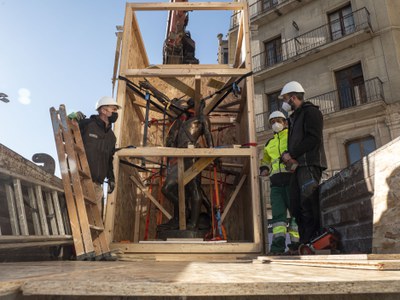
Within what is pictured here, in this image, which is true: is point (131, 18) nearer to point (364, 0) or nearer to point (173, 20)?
point (173, 20)

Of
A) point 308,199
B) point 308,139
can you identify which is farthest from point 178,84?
point 308,199

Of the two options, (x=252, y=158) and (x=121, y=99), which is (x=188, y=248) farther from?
(x=121, y=99)

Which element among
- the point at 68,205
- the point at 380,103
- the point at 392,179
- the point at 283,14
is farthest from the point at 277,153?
the point at 283,14

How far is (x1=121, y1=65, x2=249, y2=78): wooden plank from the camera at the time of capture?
5.86 metres

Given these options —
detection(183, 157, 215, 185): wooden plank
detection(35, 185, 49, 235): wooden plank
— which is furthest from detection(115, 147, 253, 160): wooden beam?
detection(35, 185, 49, 235): wooden plank

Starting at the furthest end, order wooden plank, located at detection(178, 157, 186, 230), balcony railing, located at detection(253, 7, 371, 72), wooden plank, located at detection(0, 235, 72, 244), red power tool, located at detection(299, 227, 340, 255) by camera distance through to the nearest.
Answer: balcony railing, located at detection(253, 7, 371, 72)
wooden plank, located at detection(178, 157, 186, 230)
red power tool, located at detection(299, 227, 340, 255)
wooden plank, located at detection(0, 235, 72, 244)

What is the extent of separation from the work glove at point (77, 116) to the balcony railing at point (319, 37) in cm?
1540

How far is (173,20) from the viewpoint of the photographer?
10.3m

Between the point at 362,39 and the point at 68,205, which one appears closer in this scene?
the point at 68,205

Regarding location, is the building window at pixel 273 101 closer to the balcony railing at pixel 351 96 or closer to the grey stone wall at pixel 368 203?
the balcony railing at pixel 351 96

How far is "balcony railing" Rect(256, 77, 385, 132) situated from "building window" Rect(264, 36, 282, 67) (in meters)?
4.14

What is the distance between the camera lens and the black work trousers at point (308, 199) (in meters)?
4.17

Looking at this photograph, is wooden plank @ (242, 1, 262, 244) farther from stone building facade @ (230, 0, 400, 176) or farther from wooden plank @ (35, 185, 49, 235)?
stone building facade @ (230, 0, 400, 176)

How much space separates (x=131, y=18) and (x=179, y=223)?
13.7 ft
